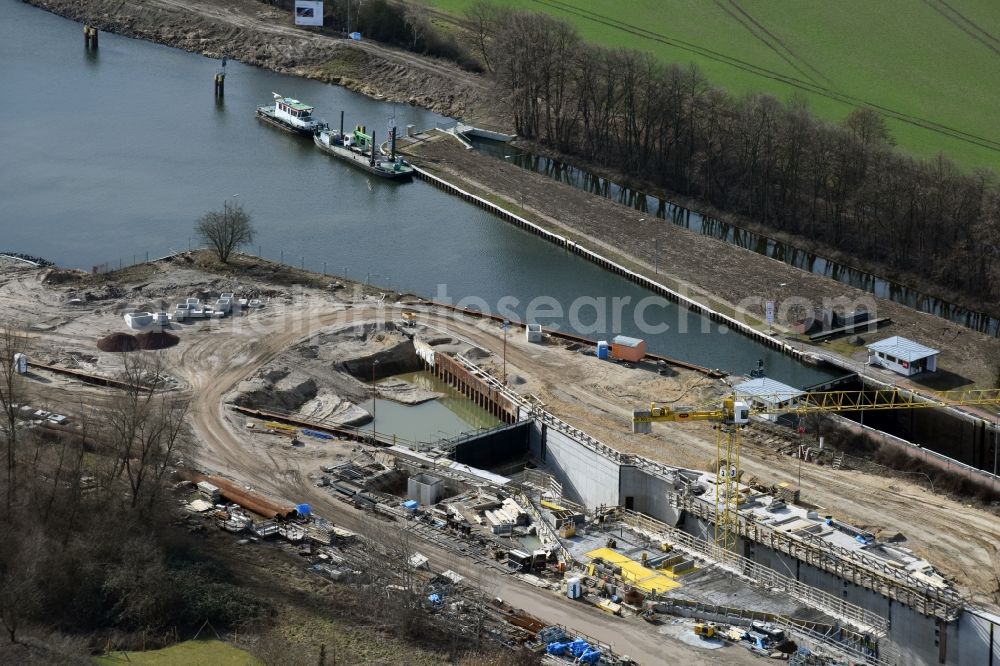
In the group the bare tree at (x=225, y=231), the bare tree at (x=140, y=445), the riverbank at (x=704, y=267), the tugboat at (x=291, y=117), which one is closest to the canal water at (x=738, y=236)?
the riverbank at (x=704, y=267)

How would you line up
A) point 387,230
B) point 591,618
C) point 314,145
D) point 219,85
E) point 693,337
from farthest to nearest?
point 219,85 < point 314,145 < point 387,230 < point 693,337 < point 591,618

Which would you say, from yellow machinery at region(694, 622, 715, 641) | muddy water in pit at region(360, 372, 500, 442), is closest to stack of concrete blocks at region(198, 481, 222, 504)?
muddy water in pit at region(360, 372, 500, 442)

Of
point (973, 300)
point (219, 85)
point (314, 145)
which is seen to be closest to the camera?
point (973, 300)

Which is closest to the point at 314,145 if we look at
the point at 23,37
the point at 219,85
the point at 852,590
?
the point at 219,85

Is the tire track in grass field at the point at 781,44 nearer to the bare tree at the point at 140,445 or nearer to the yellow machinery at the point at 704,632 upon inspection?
the bare tree at the point at 140,445

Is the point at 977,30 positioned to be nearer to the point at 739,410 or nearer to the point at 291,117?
the point at 291,117

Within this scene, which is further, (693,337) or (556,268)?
(556,268)

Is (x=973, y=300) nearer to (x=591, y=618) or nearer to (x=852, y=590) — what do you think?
(x=852, y=590)

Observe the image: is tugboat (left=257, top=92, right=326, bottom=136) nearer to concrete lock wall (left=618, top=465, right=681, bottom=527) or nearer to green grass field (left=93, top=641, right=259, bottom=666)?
concrete lock wall (left=618, top=465, right=681, bottom=527)
